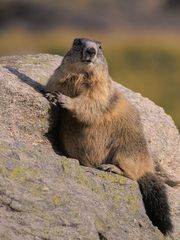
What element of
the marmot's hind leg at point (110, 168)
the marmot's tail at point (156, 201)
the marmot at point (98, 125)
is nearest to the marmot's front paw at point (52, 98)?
the marmot at point (98, 125)

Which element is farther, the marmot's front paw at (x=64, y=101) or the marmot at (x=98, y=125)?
the marmot at (x=98, y=125)

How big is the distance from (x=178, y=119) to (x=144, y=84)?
962 centimetres

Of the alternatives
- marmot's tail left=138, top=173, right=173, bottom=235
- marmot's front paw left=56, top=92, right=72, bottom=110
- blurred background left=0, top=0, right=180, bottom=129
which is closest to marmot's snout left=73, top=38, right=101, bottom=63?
marmot's front paw left=56, top=92, right=72, bottom=110

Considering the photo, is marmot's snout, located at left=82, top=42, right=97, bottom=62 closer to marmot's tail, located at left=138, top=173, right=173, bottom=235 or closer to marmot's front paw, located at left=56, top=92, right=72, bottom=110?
marmot's front paw, located at left=56, top=92, right=72, bottom=110

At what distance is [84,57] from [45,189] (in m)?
2.37

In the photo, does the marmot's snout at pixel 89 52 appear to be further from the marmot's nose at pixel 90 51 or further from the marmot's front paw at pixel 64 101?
the marmot's front paw at pixel 64 101

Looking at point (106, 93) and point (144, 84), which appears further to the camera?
point (144, 84)

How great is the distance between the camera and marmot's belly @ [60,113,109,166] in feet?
36.9

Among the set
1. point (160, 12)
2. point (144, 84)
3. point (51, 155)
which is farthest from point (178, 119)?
point (160, 12)

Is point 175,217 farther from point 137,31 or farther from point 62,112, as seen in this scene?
point 137,31

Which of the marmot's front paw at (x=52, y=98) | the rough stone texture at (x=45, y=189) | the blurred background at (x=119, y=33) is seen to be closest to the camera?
the rough stone texture at (x=45, y=189)

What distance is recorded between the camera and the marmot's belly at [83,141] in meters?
11.2

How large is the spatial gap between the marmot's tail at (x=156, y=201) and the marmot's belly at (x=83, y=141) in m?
0.67

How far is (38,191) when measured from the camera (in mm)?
9289
